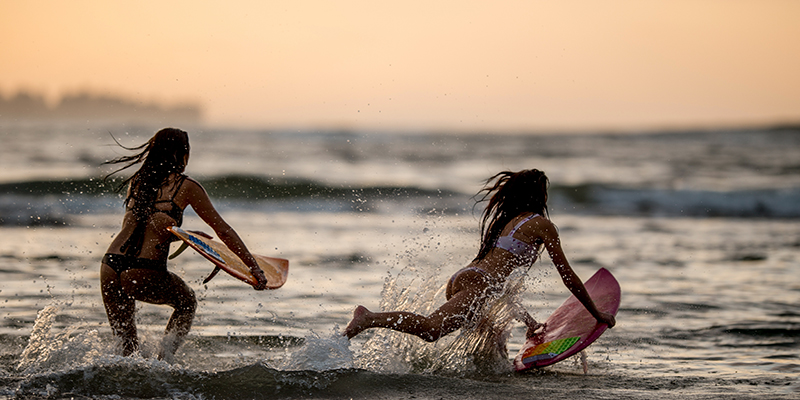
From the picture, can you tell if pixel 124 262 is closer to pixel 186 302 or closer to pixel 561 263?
pixel 186 302

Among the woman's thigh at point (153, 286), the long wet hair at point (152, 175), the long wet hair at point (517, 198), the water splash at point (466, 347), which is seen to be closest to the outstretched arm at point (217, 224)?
the long wet hair at point (152, 175)

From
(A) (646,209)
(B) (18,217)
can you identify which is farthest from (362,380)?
(A) (646,209)

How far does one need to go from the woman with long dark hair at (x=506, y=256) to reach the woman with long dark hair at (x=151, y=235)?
1.42m

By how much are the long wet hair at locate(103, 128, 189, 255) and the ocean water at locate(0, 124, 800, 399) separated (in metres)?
0.79

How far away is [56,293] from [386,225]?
22.6ft

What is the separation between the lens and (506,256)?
4930mm

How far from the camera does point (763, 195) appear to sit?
1741 cm

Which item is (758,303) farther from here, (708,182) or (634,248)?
(708,182)

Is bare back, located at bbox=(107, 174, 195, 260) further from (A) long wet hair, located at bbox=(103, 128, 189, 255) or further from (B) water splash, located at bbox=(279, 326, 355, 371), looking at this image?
(B) water splash, located at bbox=(279, 326, 355, 371)

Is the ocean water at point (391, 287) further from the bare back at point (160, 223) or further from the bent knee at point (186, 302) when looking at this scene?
the bare back at point (160, 223)

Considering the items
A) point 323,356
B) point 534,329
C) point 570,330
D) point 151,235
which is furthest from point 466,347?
point 151,235

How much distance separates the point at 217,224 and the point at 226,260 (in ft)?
0.98

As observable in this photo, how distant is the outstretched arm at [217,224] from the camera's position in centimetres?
449

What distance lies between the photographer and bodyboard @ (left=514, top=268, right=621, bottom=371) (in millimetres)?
4914
